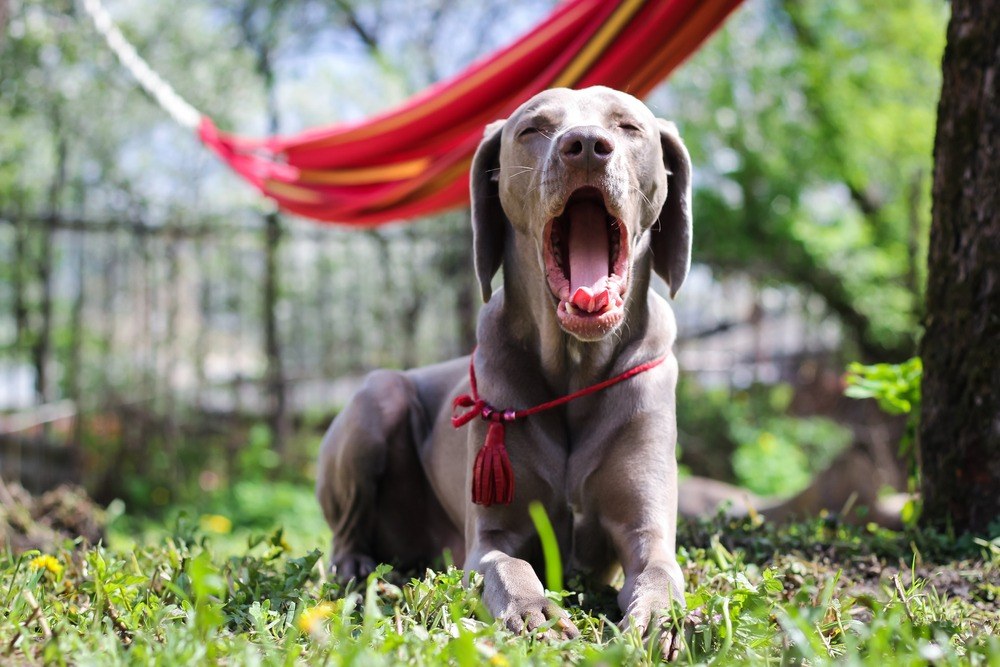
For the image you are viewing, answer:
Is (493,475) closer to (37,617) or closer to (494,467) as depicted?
(494,467)

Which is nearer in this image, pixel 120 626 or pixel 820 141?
pixel 120 626

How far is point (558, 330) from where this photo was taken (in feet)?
8.41

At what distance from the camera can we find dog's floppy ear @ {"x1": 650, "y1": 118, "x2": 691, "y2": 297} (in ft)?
8.86

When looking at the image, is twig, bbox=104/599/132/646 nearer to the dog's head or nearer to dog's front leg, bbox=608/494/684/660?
dog's front leg, bbox=608/494/684/660

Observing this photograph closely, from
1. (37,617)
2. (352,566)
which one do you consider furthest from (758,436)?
(37,617)

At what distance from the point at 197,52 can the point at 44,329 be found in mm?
3903

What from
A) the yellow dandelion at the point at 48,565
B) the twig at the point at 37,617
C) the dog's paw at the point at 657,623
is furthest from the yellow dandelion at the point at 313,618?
the yellow dandelion at the point at 48,565

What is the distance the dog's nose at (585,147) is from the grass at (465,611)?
1.02m

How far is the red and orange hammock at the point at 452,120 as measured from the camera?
12.7 ft

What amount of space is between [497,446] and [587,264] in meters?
0.53

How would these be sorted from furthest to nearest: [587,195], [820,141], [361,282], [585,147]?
[361,282] < [820,141] < [587,195] < [585,147]

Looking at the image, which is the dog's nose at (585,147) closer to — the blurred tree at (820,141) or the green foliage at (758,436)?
the green foliage at (758,436)

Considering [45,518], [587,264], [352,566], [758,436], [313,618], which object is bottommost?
[758,436]

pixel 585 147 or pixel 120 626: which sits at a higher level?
pixel 585 147
